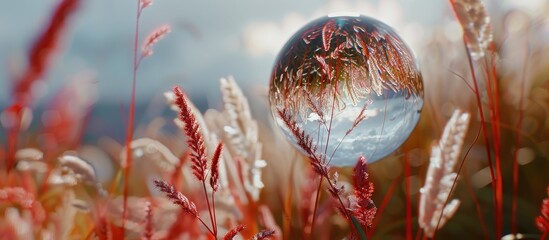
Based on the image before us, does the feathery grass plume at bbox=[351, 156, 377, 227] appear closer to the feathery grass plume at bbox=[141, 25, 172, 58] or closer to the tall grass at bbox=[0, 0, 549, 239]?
the tall grass at bbox=[0, 0, 549, 239]

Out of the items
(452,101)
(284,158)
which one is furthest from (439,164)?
(452,101)

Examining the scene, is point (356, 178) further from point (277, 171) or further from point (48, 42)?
point (277, 171)

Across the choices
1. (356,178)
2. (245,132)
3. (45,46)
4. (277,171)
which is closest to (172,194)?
(356,178)

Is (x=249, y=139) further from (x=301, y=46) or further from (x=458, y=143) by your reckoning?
(x=458, y=143)

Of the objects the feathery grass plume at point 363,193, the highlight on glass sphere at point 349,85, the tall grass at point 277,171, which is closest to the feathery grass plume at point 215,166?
the tall grass at point 277,171

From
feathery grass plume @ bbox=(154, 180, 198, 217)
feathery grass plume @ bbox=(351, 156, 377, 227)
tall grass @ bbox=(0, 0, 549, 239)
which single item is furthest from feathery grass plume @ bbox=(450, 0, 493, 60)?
feathery grass plume @ bbox=(154, 180, 198, 217)
